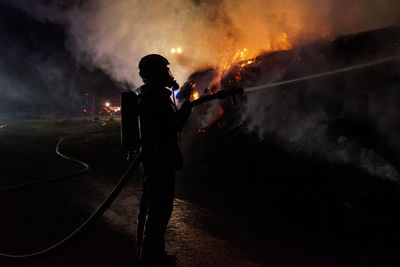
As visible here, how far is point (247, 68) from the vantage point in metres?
9.03

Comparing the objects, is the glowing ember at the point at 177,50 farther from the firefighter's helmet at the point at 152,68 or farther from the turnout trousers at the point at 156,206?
the turnout trousers at the point at 156,206

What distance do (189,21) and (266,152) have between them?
1035cm

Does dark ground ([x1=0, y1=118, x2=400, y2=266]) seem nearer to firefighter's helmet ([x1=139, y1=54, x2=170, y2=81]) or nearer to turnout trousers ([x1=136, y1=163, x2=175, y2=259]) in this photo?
turnout trousers ([x1=136, y1=163, x2=175, y2=259])

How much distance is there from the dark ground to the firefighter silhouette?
18.6 inches

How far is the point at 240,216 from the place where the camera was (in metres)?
4.43

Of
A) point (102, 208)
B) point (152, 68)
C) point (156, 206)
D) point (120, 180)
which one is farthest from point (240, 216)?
point (152, 68)

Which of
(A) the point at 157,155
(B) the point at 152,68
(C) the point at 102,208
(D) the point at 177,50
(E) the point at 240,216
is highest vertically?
(D) the point at 177,50

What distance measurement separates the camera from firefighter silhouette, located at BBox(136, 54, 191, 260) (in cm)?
289

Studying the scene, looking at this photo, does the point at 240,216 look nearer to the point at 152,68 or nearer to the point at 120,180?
the point at 120,180

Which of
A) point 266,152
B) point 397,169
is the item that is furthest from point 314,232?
point 266,152

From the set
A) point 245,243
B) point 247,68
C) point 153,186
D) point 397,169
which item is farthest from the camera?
point 247,68

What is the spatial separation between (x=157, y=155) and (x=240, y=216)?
7.56 ft

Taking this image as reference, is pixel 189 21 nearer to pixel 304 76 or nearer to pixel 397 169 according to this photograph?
pixel 304 76

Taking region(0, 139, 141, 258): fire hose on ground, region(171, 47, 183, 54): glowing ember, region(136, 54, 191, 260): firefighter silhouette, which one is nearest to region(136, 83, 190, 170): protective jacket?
region(136, 54, 191, 260): firefighter silhouette
